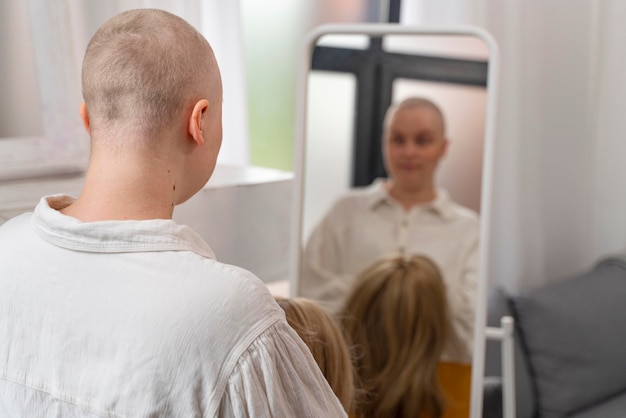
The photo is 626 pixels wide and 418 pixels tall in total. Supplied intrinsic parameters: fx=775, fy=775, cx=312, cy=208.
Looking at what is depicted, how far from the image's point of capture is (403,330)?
1.88m

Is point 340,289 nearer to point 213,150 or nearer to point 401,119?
point 401,119

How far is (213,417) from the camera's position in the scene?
879 mm

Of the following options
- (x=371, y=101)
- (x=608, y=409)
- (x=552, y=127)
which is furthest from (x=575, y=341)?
(x=371, y=101)

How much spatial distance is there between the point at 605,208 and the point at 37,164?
6.33ft

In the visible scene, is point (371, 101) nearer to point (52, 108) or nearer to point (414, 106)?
point (414, 106)

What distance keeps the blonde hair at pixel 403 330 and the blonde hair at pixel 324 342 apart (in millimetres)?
529

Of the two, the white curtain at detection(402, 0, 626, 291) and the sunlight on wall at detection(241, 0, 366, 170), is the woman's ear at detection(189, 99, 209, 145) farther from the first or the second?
the white curtain at detection(402, 0, 626, 291)

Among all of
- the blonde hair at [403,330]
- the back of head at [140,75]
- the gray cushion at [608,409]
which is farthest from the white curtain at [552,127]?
the back of head at [140,75]

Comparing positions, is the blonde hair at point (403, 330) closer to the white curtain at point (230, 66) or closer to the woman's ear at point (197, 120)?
the white curtain at point (230, 66)

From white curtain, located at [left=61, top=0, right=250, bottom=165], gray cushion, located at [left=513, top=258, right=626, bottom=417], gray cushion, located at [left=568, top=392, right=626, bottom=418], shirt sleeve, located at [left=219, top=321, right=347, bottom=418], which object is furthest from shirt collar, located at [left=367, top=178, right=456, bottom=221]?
shirt sleeve, located at [left=219, top=321, right=347, bottom=418]

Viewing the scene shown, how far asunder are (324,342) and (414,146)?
83 cm

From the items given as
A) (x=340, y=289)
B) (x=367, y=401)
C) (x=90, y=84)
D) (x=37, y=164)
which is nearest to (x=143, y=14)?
(x=90, y=84)

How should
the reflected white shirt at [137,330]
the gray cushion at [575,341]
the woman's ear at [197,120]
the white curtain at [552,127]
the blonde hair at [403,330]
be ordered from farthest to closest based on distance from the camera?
the white curtain at [552,127] → the gray cushion at [575,341] → the blonde hair at [403,330] → the woman's ear at [197,120] → the reflected white shirt at [137,330]

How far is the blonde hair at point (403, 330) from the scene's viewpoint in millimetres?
1835
